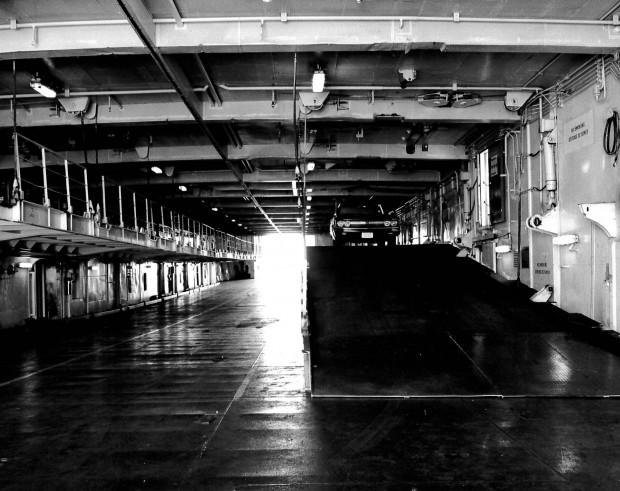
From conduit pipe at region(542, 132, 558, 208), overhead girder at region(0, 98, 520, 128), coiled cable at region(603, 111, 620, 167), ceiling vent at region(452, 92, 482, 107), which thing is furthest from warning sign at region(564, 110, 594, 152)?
ceiling vent at region(452, 92, 482, 107)

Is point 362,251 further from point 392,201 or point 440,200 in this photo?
point 392,201

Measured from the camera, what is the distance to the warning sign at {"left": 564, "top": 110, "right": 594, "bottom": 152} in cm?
794

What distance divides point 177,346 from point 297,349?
2.43 meters

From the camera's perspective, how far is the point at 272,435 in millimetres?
4234

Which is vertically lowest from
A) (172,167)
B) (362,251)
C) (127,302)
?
(127,302)

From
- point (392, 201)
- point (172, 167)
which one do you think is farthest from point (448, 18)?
point (392, 201)

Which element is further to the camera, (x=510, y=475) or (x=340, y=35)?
(x=340, y=35)

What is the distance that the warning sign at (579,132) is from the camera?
794cm

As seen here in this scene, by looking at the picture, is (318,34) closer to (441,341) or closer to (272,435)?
(441,341)

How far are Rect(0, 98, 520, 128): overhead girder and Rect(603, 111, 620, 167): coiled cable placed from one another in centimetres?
311

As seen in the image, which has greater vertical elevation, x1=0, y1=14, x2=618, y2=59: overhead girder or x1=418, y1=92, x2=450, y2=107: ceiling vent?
x1=0, y1=14, x2=618, y2=59: overhead girder

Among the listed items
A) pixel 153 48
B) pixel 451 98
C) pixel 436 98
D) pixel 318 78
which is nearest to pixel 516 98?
pixel 451 98

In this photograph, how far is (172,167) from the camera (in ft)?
52.5

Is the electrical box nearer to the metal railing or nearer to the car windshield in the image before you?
the car windshield
